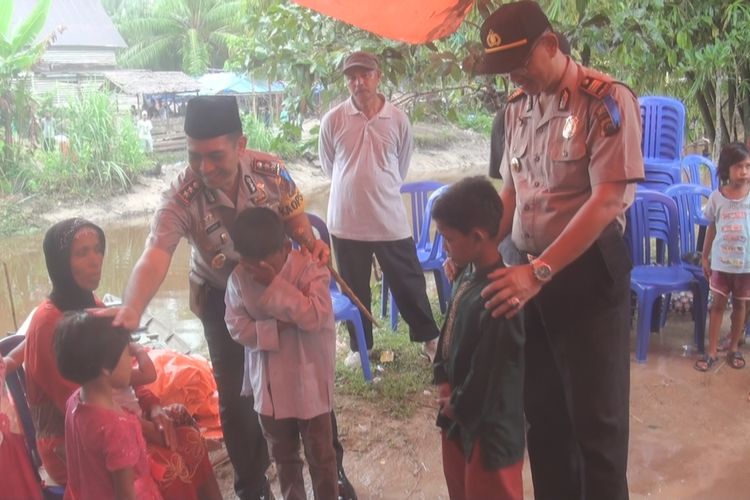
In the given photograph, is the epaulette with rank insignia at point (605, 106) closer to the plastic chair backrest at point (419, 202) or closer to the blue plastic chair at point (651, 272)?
Result: the blue plastic chair at point (651, 272)

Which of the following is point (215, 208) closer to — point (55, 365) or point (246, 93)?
point (55, 365)

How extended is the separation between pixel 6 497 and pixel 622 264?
197 centimetres

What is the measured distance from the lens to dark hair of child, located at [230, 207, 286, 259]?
2.08 metres

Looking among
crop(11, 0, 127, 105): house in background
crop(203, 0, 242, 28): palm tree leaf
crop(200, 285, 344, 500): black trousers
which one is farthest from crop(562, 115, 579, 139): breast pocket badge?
crop(203, 0, 242, 28): palm tree leaf

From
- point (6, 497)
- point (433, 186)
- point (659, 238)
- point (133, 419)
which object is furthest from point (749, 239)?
point (6, 497)

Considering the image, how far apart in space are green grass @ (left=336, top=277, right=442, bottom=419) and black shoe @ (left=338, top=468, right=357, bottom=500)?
821 mm

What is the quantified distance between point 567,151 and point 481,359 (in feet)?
2.14

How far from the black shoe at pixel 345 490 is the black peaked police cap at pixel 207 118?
4.83 feet

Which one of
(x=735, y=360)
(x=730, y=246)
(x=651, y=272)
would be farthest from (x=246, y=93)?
(x=735, y=360)

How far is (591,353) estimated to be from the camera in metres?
2.07

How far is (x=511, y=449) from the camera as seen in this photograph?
6.31ft

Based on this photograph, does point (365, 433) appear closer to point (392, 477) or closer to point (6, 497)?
point (392, 477)

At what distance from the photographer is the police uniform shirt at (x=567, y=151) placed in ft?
6.19

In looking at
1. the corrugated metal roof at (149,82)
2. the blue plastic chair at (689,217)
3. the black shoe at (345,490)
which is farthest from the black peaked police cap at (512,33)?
the corrugated metal roof at (149,82)
